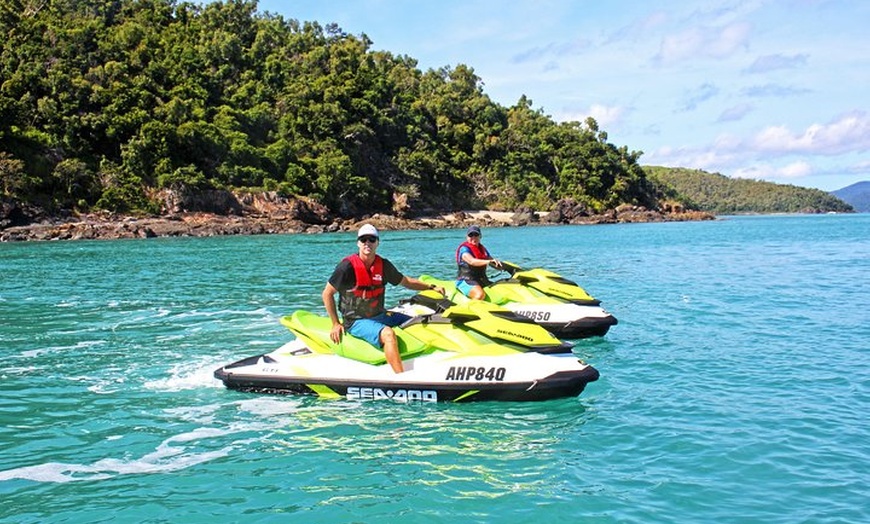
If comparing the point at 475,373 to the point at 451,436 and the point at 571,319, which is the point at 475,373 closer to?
the point at 451,436

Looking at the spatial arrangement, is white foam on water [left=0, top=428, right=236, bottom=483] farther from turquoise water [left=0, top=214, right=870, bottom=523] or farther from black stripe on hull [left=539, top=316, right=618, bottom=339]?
black stripe on hull [left=539, top=316, right=618, bottom=339]

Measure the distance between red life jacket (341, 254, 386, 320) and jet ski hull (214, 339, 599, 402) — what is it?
2.25 ft

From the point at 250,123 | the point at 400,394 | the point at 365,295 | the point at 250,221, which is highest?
the point at 250,123

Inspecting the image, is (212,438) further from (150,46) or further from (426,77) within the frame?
(426,77)

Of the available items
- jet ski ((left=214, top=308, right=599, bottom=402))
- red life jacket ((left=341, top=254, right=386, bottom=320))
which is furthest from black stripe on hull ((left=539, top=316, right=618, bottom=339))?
red life jacket ((left=341, top=254, right=386, bottom=320))

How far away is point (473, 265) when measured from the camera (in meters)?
13.4

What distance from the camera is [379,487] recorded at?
6527 millimetres

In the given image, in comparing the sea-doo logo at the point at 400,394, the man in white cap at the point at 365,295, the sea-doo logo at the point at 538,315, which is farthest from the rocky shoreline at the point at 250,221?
the sea-doo logo at the point at 400,394

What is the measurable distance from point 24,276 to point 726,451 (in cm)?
2826

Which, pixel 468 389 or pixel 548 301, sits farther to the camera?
pixel 548 301

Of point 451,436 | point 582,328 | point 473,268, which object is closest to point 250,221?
point 473,268

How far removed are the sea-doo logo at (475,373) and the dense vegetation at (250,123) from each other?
63998 mm

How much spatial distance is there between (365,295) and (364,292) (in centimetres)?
5

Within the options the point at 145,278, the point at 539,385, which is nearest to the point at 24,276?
the point at 145,278
